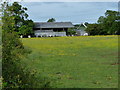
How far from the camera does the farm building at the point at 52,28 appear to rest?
53094 millimetres

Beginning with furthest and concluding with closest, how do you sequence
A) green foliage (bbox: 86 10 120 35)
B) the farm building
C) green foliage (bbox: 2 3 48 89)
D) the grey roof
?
the grey roof, the farm building, green foliage (bbox: 86 10 120 35), green foliage (bbox: 2 3 48 89)

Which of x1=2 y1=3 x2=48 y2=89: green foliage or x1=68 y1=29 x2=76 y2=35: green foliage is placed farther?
x1=68 y1=29 x2=76 y2=35: green foliage

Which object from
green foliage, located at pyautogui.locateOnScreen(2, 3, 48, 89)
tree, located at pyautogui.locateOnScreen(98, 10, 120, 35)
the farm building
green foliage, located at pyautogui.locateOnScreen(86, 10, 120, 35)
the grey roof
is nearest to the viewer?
green foliage, located at pyautogui.locateOnScreen(2, 3, 48, 89)

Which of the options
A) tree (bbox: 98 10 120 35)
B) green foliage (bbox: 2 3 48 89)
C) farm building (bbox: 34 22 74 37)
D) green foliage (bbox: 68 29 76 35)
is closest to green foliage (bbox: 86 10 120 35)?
tree (bbox: 98 10 120 35)

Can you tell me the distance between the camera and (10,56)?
4.36 metres

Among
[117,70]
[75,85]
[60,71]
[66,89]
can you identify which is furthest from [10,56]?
[117,70]

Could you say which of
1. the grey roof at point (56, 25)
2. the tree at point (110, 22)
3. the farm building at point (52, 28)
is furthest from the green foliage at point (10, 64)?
the grey roof at point (56, 25)

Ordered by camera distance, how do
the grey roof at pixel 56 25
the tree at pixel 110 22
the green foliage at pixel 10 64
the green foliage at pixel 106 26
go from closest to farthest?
the green foliage at pixel 10 64 → the tree at pixel 110 22 → the green foliage at pixel 106 26 → the grey roof at pixel 56 25

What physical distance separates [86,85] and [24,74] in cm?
249

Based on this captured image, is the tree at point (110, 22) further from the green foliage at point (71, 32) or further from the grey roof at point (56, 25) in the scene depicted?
the grey roof at point (56, 25)

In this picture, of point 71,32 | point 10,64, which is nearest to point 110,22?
point 71,32

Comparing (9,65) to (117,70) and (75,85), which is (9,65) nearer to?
(75,85)

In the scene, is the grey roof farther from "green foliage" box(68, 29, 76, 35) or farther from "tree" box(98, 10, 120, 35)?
"tree" box(98, 10, 120, 35)

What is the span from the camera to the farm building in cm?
5309
